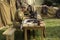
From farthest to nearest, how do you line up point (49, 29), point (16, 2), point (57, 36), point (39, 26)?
point (16, 2), point (49, 29), point (57, 36), point (39, 26)

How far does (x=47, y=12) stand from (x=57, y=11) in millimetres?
531

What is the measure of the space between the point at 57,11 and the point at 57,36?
4.06 meters

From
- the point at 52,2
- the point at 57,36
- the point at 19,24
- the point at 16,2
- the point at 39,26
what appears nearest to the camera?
the point at 39,26

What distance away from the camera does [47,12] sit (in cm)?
1013

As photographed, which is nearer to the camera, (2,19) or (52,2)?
(2,19)

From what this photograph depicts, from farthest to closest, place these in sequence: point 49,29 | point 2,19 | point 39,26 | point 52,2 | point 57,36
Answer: point 52,2, point 2,19, point 49,29, point 57,36, point 39,26

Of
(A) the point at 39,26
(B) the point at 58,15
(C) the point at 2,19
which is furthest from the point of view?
(B) the point at 58,15

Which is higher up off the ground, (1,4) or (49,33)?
(1,4)

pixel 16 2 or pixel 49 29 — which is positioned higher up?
pixel 16 2

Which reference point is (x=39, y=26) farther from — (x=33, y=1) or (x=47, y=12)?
(x=33, y=1)

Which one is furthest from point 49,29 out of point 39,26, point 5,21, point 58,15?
point 58,15

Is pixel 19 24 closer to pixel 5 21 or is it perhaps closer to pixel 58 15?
pixel 5 21

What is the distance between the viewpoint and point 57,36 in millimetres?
6125

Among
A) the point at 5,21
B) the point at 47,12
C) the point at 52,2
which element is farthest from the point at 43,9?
the point at 5,21
